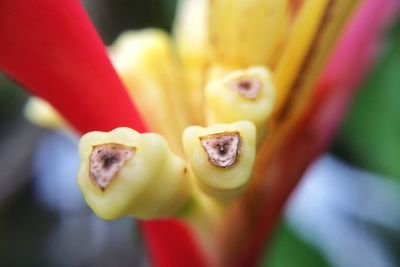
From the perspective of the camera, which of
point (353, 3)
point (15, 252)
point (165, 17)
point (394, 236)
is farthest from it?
point (165, 17)

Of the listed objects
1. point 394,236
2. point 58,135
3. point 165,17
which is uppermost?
point 165,17

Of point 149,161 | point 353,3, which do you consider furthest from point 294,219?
point 149,161

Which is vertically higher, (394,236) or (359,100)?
(359,100)

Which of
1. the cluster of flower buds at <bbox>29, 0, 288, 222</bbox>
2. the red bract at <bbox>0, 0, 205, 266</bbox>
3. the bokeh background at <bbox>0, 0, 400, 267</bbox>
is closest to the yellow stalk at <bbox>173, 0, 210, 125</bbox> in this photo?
the cluster of flower buds at <bbox>29, 0, 288, 222</bbox>

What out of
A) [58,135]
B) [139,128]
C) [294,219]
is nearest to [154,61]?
[139,128]

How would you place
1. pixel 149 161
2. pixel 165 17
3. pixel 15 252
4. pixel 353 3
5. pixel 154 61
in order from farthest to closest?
pixel 165 17 < pixel 15 252 < pixel 154 61 < pixel 353 3 < pixel 149 161

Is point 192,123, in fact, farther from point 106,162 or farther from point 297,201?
point 297,201

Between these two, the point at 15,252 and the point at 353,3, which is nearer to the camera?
the point at 353,3

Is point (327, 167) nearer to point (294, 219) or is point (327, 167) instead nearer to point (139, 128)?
point (294, 219)
